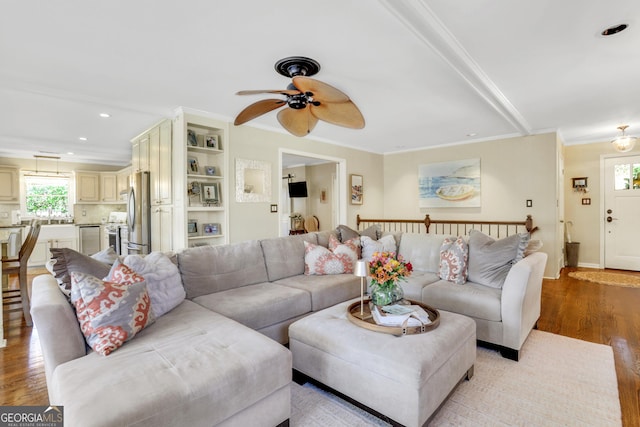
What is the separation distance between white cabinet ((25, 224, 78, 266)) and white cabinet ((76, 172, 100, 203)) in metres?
0.71

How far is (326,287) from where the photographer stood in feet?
9.53

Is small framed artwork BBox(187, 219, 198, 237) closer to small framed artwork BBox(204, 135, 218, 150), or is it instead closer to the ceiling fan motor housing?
small framed artwork BBox(204, 135, 218, 150)

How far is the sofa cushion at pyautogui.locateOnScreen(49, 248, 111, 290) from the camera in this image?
1.76m

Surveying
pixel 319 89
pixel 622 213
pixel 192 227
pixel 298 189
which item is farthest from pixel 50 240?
pixel 622 213

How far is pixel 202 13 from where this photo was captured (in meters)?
1.94

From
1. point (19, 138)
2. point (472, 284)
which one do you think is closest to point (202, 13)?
point (472, 284)

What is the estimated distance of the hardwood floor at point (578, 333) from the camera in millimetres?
1991

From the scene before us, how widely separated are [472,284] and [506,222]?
2.82 meters

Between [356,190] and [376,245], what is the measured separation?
2623 mm

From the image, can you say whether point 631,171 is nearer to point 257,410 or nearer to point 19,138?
point 257,410

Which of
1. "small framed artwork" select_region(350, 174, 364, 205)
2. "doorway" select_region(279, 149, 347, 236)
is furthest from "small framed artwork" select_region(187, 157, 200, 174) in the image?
"doorway" select_region(279, 149, 347, 236)

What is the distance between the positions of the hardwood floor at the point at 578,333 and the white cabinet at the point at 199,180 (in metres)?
1.70

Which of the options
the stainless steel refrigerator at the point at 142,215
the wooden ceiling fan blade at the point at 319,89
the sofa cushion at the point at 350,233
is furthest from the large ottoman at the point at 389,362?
the stainless steel refrigerator at the point at 142,215

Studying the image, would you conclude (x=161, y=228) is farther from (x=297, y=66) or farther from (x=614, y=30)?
(x=614, y=30)
